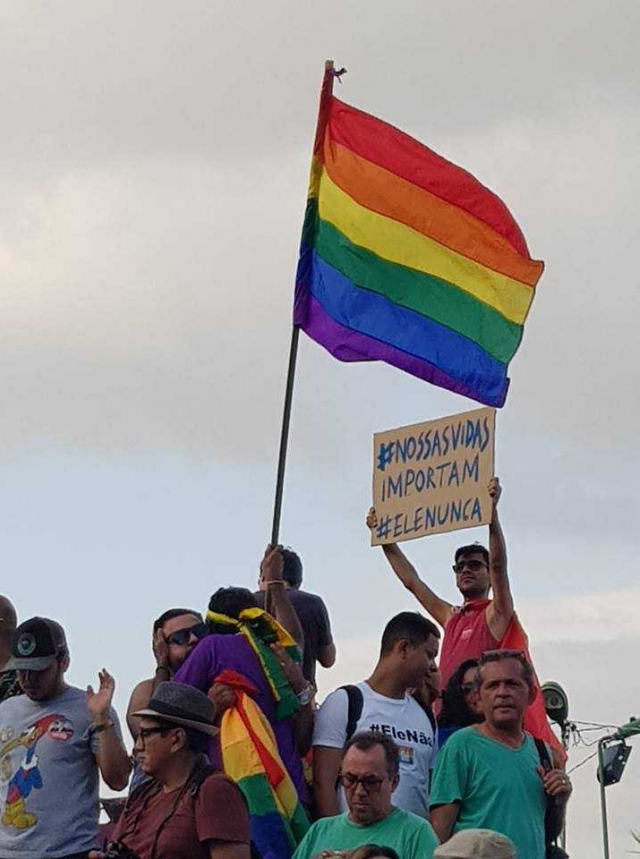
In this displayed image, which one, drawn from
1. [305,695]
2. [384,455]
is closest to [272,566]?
[305,695]

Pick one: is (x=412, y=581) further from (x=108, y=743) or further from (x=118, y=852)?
(x=118, y=852)

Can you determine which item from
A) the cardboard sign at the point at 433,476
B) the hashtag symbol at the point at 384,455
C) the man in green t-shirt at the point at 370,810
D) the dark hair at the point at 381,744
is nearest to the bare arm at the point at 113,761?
the man in green t-shirt at the point at 370,810

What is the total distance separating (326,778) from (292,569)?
5.45 feet

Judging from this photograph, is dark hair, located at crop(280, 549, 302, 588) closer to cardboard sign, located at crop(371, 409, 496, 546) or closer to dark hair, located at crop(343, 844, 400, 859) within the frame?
cardboard sign, located at crop(371, 409, 496, 546)

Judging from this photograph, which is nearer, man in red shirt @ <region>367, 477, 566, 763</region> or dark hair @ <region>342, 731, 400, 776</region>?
dark hair @ <region>342, 731, 400, 776</region>

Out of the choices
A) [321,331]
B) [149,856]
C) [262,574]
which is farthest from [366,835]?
[321,331]

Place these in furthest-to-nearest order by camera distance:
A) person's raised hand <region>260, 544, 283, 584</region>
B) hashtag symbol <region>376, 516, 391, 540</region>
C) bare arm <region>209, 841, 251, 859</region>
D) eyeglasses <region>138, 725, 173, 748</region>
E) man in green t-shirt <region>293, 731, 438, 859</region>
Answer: hashtag symbol <region>376, 516, 391, 540</region> → person's raised hand <region>260, 544, 283, 584</region> → man in green t-shirt <region>293, 731, 438, 859</region> → eyeglasses <region>138, 725, 173, 748</region> → bare arm <region>209, 841, 251, 859</region>

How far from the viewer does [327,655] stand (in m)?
11.6

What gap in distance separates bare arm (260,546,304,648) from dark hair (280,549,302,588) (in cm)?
64

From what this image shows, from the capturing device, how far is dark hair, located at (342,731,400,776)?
9.14m

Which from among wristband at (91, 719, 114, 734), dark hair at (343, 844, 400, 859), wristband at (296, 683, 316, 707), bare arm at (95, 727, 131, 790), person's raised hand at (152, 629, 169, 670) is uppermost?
person's raised hand at (152, 629, 169, 670)

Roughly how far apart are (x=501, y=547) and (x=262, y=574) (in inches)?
45.9

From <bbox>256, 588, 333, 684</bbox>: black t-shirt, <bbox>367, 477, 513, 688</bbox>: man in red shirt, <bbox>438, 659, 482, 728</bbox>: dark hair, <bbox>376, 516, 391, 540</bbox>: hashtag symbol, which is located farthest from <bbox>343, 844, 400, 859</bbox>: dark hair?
<bbox>376, 516, 391, 540</bbox>: hashtag symbol

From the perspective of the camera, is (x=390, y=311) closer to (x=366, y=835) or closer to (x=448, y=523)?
(x=448, y=523)
